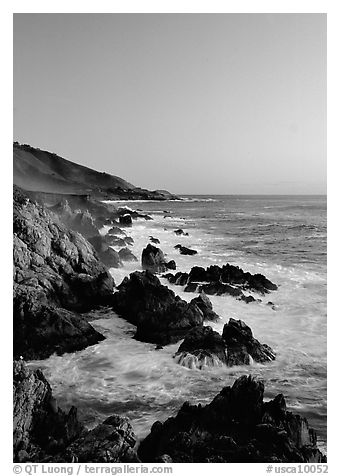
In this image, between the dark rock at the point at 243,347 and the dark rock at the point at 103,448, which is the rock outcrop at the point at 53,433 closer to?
Result: the dark rock at the point at 103,448

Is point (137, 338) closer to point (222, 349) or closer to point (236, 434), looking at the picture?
point (222, 349)

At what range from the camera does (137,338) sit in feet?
25.5

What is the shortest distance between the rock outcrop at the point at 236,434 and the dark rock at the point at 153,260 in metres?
7.85

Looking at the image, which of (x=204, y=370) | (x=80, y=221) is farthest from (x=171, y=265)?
(x=204, y=370)

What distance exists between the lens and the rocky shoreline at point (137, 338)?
470cm

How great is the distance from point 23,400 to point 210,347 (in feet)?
10.6

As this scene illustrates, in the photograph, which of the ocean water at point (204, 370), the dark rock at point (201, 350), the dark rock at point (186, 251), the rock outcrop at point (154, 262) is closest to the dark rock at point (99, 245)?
the rock outcrop at point (154, 262)

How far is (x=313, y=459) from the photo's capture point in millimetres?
4730

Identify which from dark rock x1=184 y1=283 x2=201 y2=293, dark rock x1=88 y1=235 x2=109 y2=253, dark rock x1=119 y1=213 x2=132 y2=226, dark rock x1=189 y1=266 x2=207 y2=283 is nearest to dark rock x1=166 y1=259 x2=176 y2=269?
dark rock x1=189 y1=266 x2=207 y2=283

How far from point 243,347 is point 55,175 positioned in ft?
17.8

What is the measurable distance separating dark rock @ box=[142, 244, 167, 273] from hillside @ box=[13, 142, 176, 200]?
12.9 ft

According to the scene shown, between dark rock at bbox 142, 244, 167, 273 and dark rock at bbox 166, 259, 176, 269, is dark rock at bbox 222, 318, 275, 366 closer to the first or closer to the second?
dark rock at bbox 166, 259, 176, 269

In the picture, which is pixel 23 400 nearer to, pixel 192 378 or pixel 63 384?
pixel 63 384

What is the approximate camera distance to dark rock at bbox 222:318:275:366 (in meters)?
6.70
